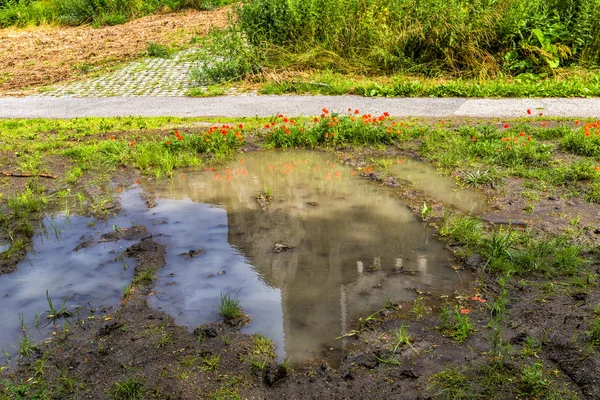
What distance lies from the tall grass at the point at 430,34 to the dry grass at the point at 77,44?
4.47m

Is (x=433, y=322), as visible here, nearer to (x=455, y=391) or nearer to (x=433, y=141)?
(x=455, y=391)

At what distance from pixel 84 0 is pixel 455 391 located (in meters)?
21.6

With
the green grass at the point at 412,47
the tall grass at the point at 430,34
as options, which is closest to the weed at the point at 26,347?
the green grass at the point at 412,47

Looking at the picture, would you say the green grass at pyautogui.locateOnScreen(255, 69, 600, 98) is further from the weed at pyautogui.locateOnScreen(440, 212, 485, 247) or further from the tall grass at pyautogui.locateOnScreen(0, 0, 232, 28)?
the tall grass at pyautogui.locateOnScreen(0, 0, 232, 28)

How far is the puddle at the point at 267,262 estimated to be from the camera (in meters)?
4.22

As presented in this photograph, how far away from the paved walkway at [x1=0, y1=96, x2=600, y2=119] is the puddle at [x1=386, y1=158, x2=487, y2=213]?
2.24m

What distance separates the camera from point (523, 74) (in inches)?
440

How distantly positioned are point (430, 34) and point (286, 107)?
12.0 feet

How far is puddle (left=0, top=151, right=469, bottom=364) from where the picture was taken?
4.22m

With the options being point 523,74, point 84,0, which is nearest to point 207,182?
point 523,74

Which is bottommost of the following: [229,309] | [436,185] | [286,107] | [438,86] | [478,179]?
[286,107]

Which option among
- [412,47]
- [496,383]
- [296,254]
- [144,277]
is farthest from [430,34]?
[496,383]

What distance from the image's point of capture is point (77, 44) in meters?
17.1

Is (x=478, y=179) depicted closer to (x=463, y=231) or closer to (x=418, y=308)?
(x=463, y=231)
